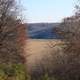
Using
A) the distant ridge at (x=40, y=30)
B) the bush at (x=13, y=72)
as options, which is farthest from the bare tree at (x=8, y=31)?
the distant ridge at (x=40, y=30)

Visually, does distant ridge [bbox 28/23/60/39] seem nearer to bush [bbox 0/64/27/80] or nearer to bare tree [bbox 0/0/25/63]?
bare tree [bbox 0/0/25/63]

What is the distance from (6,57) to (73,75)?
445cm

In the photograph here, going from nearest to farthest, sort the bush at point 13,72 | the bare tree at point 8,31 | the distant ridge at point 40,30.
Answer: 1. the bush at point 13,72
2. the bare tree at point 8,31
3. the distant ridge at point 40,30

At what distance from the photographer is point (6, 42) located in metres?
20.7

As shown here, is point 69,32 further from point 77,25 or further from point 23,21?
point 23,21

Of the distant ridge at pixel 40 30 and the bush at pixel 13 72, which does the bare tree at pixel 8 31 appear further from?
the distant ridge at pixel 40 30

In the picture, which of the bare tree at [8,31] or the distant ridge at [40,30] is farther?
the distant ridge at [40,30]

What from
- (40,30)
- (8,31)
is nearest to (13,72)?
(8,31)

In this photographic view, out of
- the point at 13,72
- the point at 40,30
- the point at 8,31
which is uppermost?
the point at 8,31

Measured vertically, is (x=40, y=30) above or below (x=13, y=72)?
above

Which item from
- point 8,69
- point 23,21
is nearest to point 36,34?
point 23,21

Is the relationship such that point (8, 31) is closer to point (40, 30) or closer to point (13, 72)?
point (13, 72)

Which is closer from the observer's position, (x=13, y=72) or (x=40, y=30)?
(x=13, y=72)

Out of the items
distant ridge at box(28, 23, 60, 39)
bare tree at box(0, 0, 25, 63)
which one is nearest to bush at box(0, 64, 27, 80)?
bare tree at box(0, 0, 25, 63)
